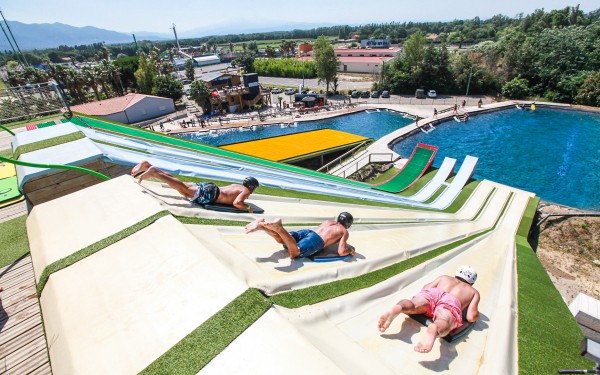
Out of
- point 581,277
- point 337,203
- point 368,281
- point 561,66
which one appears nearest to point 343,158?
point 337,203

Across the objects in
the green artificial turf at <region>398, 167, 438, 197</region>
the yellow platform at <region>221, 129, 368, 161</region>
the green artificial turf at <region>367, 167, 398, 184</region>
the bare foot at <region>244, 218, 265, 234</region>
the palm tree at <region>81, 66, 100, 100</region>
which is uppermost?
the bare foot at <region>244, 218, 265, 234</region>

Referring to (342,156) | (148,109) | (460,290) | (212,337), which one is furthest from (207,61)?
(212,337)

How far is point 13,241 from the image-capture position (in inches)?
237

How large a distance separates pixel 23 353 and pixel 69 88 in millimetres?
56591

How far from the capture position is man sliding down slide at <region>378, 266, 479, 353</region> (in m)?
3.77

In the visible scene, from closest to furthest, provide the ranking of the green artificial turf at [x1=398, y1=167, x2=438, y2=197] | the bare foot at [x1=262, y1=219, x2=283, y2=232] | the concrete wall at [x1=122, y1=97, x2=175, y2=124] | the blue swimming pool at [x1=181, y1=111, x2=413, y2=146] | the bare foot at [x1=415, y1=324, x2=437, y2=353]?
the bare foot at [x1=415, y1=324, x2=437, y2=353] → the bare foot at [x1=262, y1=219, x2=283, y2=232] → the green artificial turf at [x1=398, y1=167, x2=438, y2=197] → the blue swimming pool at [x1=181, y1=111, x2=413, y2=146] → the concrete wall at [x1=122, y1=97, x2=175, y2=124]

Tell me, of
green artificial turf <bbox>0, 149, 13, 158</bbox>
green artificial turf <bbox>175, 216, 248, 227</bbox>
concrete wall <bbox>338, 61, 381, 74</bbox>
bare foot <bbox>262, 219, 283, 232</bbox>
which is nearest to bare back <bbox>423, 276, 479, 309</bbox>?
bare foot <bbox>262, 219, 283, 232</bbox>

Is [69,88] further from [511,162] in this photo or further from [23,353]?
[511,162]

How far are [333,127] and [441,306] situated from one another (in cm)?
3296

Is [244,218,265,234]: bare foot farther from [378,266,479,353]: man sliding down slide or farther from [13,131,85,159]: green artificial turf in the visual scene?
[13,131,85,159]: green artificial turf

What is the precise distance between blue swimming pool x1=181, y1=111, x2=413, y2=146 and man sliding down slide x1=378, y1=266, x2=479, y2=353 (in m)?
28.7

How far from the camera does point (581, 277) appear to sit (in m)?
11.3

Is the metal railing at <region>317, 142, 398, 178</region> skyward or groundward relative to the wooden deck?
groundward

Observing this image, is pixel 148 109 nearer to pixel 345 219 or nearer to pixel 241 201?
pixel 241 201
